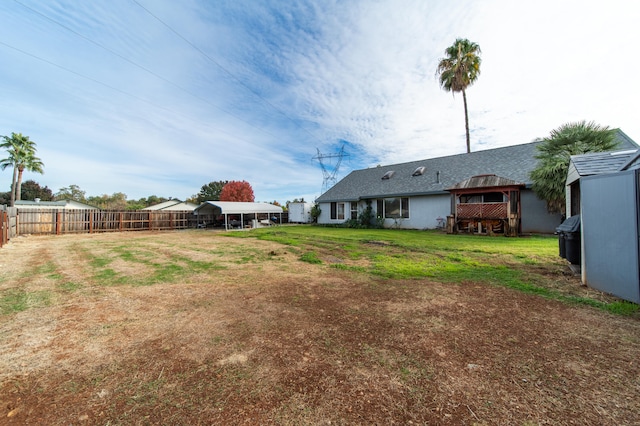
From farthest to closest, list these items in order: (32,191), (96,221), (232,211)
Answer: (32,191) → (232,211) → (96,221)

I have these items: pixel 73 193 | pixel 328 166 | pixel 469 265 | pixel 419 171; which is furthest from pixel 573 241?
pixel 73 193

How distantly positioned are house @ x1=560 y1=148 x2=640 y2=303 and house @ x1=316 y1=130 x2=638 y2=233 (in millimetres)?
9019

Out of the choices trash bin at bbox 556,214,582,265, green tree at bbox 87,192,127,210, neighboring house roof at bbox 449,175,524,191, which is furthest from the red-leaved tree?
trash bin at bbox 556,214,582,265

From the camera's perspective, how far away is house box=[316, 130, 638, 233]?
13.3 meters

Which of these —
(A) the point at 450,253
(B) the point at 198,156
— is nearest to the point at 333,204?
(B) the point at 198,156

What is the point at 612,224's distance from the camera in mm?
4211

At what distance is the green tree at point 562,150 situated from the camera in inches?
428

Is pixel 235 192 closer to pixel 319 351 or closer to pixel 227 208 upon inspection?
pixel 227 208

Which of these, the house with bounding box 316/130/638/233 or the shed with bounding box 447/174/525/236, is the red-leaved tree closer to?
the house with bounding box 316/130/638/233

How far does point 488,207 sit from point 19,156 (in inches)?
1790

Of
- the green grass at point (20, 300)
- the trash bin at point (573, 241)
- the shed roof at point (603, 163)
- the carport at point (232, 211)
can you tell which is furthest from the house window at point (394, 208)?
the green grass at point (20, 300)

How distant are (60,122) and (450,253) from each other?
20.0 m

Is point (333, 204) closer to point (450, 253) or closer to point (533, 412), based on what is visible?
point (450, 253)

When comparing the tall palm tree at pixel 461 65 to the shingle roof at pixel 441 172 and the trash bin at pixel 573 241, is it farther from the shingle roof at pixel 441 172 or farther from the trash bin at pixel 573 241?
the trash bin at pixel 573 241
